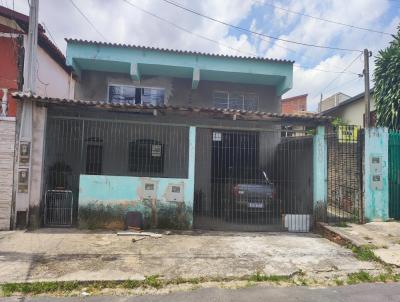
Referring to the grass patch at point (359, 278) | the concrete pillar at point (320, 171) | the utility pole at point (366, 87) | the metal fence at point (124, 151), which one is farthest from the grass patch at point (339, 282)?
the utility pole at point (366, 87)

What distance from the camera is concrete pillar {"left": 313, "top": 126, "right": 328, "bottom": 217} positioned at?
8102 mm

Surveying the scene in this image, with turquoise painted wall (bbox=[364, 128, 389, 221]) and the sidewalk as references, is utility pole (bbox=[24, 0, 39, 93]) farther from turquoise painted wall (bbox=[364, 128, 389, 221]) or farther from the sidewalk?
turquoise painted wall (bbox=[364, 128, 389, 221])

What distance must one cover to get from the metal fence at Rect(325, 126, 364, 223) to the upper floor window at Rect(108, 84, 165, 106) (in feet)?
19.8

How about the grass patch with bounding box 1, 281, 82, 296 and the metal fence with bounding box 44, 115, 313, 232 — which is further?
the metal fence with bounding box 44, 115, 313, 232

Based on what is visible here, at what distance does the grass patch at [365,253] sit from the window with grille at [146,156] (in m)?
6.05

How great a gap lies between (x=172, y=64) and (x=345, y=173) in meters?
6.38

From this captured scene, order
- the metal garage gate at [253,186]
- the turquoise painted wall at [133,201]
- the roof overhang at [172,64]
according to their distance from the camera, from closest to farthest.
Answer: the turquoise painted wall at [133,201], the metal garage gate at [253,186], the roof overhang at [172,64]

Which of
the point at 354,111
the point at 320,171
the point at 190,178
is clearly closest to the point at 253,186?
the point at 320,171

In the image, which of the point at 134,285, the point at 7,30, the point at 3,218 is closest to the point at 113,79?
the point at 7,30

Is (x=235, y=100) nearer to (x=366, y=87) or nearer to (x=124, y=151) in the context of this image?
(x=124, y=151)

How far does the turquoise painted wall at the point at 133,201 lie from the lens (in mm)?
7660

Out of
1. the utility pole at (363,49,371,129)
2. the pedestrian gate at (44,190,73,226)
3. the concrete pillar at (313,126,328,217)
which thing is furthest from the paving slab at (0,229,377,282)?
the utility pole at (363,49,371,129)

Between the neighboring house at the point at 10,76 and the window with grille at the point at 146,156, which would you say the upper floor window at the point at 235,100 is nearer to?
the window with grille at the point at 146,156

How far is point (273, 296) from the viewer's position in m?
4.21
